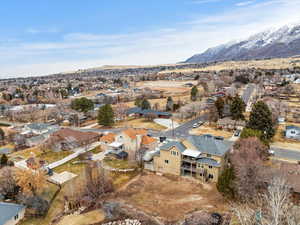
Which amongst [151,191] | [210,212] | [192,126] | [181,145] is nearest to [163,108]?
[192,126]

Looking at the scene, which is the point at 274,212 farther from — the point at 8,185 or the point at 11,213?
the point at 8,185

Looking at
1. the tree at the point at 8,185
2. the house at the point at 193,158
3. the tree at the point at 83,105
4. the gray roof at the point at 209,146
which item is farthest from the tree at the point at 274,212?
the tree at the point at 83,105

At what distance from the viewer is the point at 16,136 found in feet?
157

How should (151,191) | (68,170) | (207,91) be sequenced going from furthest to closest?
1. (207,91)
2. (68,170)
3. (151,191)

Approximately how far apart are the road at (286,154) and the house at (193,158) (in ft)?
37.4

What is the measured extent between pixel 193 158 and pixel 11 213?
22.6 metres

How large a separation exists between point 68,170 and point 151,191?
14924mm

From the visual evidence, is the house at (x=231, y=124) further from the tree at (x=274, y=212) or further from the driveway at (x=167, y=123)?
the tree at (x=274, y=212)

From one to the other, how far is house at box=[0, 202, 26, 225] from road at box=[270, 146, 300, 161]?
121 feet

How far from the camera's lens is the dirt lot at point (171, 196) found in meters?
22.3

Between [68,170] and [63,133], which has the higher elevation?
[63,133]

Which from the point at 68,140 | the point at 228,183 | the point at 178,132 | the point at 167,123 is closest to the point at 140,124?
the point at 167,123

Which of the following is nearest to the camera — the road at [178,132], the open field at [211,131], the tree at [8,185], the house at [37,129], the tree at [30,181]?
the tree at [30,181]

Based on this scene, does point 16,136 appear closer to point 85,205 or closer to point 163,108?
point 85,205
